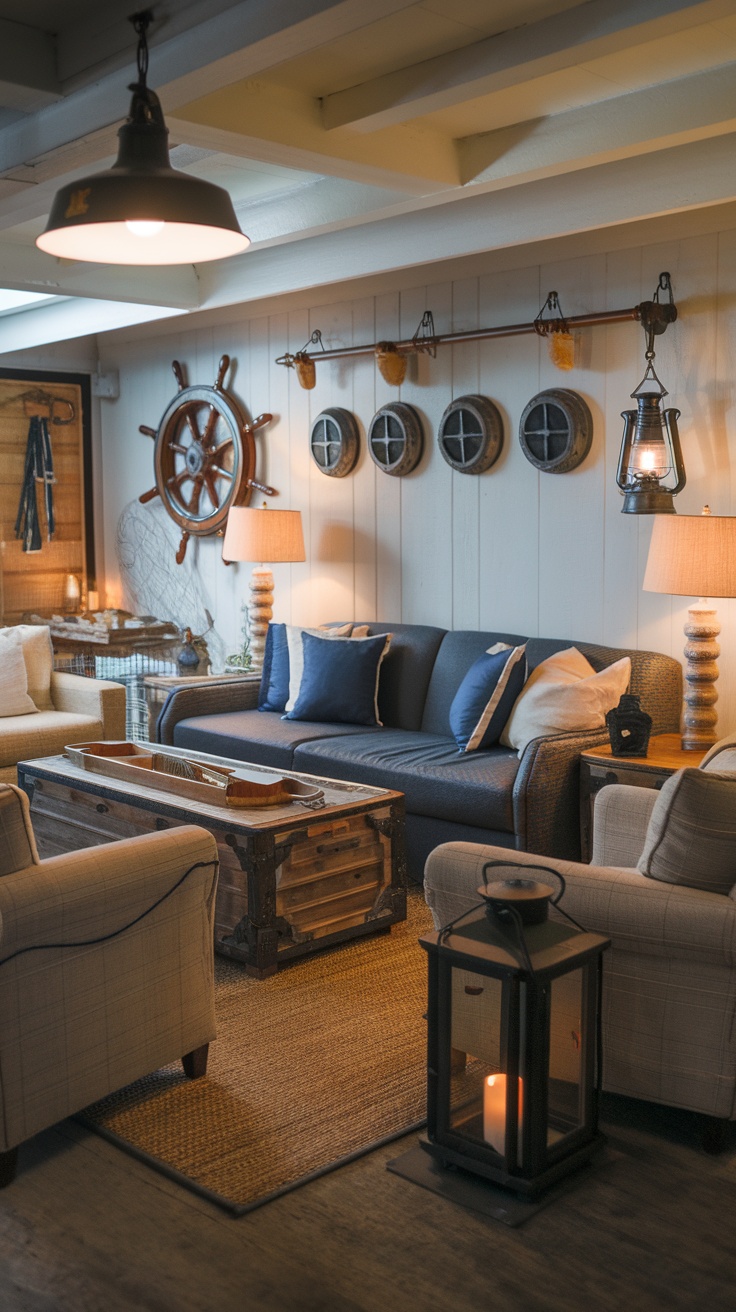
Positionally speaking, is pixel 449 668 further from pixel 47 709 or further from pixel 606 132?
pixel 606 132

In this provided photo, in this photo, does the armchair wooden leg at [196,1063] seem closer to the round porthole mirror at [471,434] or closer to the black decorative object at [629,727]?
the black decorative object at [629,727]

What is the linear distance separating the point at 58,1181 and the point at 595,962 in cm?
120

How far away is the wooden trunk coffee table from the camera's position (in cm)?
359

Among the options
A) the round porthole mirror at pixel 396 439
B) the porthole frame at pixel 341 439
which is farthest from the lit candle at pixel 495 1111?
the porthole frame at pixel 341 439

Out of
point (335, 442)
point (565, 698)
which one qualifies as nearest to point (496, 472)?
point (335, 442)

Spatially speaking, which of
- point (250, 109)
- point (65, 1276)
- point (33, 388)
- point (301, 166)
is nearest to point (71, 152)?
point (250, 109)

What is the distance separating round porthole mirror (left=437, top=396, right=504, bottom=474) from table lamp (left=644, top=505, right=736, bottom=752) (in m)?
1.16

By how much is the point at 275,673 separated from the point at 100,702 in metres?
0.89

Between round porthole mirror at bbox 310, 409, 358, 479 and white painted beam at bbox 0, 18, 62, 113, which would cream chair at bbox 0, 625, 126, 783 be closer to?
round porthole mirror at bbox 310, 409, 358, 479

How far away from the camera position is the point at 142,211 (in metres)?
2.06

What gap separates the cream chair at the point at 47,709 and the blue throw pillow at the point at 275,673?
0.76 meters

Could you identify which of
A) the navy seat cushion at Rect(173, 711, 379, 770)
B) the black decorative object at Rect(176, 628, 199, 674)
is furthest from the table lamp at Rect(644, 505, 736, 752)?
the black decorative object at Rect(176, 628, 199, 674)

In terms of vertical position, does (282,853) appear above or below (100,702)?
below

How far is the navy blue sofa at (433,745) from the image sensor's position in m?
4.07
